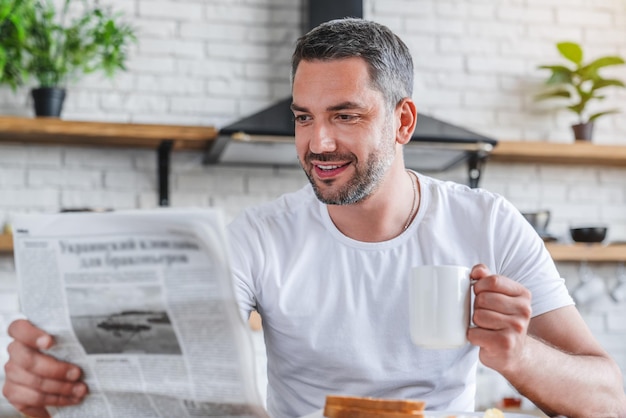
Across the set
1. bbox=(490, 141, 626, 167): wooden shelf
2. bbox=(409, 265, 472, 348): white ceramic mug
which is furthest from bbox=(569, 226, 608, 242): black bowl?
bbox=(409, 265, 472, 348): white ceramic mug

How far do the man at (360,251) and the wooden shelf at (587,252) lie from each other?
5.43ft

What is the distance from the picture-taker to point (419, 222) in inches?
60.7

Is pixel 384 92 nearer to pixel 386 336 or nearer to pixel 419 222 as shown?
pixel 419 222

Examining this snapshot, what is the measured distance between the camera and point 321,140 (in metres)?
1.42

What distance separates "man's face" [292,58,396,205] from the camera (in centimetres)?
144

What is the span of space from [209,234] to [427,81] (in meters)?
2.60

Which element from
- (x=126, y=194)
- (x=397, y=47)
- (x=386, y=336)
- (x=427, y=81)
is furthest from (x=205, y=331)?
(x=427, y=81)

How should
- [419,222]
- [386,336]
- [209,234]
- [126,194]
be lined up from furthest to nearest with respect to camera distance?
1. [126,194]
2. [419,222]
3. [386,336]
4. [209,234]

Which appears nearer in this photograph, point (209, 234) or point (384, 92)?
point (209, 234)

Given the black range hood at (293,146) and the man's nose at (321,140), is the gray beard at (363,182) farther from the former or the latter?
the black range hood at (293,146)

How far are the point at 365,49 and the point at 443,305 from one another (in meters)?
0.59

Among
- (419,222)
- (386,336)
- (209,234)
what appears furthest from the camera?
(419,222)

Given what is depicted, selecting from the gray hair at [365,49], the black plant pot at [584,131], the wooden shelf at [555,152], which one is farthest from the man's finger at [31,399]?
the black plant pot at [584,131]

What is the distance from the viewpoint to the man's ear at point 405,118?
1605mm
